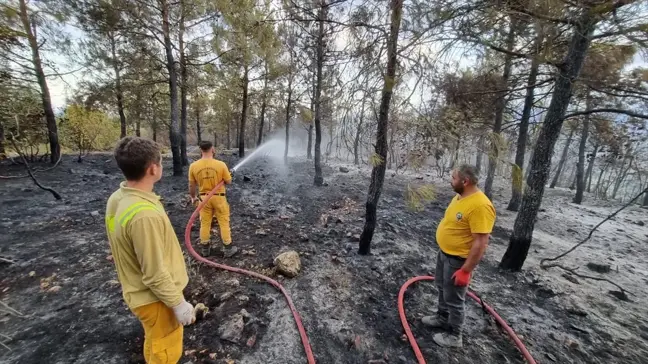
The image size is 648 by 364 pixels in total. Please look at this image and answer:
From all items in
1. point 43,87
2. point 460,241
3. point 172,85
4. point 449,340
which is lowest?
point 449,340

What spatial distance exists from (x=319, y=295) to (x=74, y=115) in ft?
50.2

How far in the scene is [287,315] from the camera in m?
3.33

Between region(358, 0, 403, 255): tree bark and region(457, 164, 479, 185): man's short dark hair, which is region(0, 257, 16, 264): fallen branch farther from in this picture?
region(457, 164, 479, 185): man's short dark hair

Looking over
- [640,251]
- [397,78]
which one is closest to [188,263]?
[397,78]

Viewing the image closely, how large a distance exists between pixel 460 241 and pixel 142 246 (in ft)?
9.61

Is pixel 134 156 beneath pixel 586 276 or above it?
above

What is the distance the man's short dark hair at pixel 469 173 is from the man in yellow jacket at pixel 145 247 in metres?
2.83

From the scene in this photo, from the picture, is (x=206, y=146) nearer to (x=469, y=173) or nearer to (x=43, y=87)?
(x=469, y=173)

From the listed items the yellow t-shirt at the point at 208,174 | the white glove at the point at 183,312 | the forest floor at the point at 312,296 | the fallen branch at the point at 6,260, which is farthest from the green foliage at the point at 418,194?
the fallen branch at the point at 6,260

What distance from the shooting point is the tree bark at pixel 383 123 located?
359 cm

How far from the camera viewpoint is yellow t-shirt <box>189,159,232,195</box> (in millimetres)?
4438

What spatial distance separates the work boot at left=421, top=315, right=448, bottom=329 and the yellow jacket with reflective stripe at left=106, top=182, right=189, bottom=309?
3.01 m

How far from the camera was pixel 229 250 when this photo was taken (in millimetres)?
4820

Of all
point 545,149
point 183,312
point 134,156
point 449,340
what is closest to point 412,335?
point 449,340
